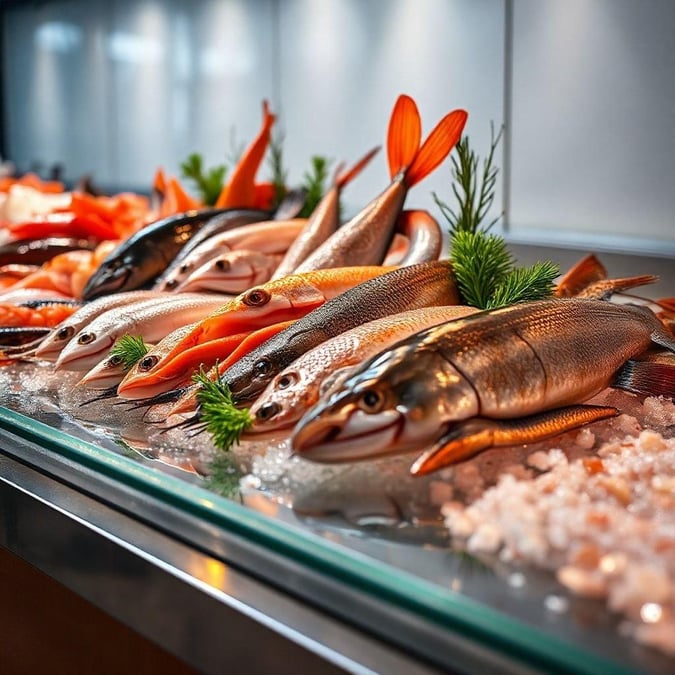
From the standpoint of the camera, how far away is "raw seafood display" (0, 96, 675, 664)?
66 cm

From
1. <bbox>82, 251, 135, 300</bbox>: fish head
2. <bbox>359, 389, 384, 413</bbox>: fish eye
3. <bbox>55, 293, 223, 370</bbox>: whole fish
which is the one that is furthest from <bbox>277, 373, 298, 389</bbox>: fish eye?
<bbox>82, 251, 135, 300</bbox>: fish head

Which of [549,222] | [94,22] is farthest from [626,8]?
[94,22]

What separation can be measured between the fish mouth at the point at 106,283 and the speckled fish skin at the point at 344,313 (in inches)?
19.0

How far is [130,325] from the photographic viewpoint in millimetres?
1063

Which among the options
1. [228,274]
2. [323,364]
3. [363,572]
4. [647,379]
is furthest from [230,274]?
[363,572]

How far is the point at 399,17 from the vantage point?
3201 mm

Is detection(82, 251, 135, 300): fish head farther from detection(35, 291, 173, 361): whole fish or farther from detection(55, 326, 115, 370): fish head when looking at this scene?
detection(55, 326, 115, 370): fish head

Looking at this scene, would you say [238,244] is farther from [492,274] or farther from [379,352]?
[379,352]

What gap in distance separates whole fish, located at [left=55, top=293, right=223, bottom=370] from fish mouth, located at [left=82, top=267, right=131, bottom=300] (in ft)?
0.68

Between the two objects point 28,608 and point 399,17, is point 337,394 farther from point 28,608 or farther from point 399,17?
point 399,17

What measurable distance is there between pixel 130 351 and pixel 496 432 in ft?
1.48

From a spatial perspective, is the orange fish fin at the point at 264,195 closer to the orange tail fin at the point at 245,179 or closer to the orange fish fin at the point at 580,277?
the orange tail fin at the point at 245,179

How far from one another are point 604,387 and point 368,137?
107 inches

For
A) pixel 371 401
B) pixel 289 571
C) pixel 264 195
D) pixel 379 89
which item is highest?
pixel 379 89
